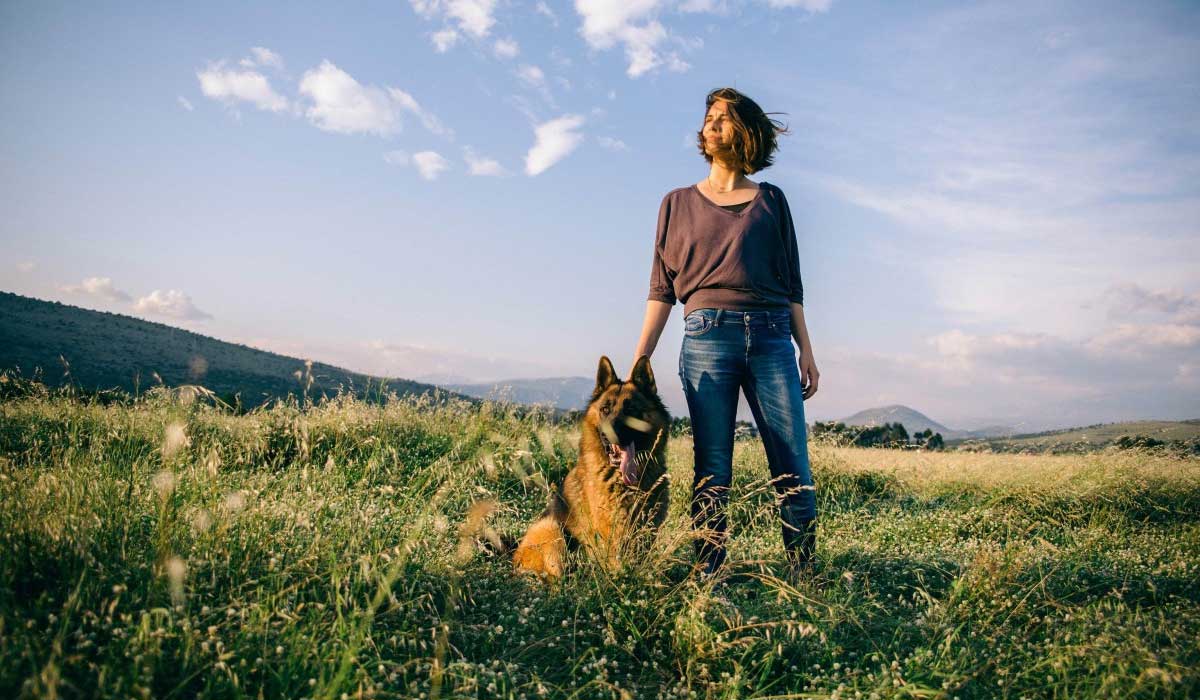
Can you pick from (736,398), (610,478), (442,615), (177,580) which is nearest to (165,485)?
(177,580)

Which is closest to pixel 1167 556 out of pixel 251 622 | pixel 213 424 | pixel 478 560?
pixel 478 560

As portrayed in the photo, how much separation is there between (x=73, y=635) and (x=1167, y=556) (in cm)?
734

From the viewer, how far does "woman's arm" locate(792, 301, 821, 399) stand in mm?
3902

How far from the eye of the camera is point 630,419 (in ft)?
12.7

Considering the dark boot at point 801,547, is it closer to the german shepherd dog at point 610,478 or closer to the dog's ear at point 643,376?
the german shepherd dog at point 610,478

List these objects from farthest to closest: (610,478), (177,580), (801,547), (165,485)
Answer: (610,478), (801,547), (165,485), (177,580)

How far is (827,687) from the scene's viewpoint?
7.82ft

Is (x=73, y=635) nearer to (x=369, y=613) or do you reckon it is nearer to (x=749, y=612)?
(x=369, y=613)

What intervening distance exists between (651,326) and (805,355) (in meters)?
1.08

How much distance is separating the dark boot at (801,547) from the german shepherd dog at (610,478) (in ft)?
2.66

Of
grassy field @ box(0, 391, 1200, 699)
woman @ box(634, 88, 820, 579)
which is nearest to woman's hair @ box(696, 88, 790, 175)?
woman @ box(634, 88, 820, 579)

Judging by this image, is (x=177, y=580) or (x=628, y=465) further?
(x=628, y=465)

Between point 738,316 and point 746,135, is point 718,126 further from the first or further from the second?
point 738,316

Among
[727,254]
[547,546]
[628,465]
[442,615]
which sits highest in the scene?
[727,254]
